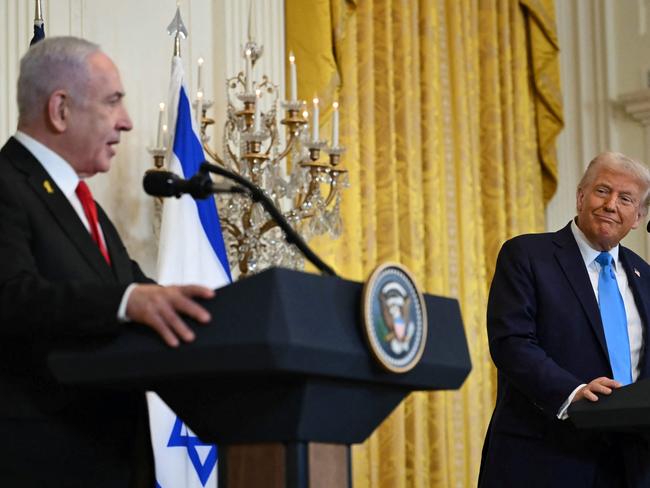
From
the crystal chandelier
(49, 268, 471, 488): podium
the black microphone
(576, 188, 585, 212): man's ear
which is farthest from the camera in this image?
the crystal chandelier

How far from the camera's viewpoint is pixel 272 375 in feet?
7.10

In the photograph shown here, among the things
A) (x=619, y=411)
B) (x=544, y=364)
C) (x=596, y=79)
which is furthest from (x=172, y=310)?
(x=596, y=79)

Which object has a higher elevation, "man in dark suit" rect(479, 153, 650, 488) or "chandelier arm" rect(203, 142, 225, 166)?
"chandelier arm" rect(203, 142, 225, 166)

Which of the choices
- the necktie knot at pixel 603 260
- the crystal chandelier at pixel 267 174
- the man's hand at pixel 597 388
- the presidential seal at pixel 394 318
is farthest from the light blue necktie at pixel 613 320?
the presidential seal at pixel 394 318

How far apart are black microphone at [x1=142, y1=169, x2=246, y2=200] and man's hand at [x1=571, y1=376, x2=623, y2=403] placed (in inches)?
71.2

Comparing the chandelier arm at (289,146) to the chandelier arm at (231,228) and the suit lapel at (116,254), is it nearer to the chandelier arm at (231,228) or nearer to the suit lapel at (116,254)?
the chandelier arm at (231,228)

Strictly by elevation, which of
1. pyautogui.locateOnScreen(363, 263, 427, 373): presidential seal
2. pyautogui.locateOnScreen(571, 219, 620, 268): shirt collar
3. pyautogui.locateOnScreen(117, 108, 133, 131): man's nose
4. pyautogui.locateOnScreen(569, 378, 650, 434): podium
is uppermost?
pyautogui.locateOnScreen(117, 108, 133, 131): man's nose

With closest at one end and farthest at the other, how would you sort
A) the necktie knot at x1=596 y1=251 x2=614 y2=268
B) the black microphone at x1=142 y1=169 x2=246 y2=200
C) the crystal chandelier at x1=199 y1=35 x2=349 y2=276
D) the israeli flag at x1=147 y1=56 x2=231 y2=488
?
the black microphone at x1=142 y1=169 x2=246 y2=200 < the necktie knot at x1=596 y1=251 x2=614 y2=268 < the israeli flag at x1=147 y1=56 x2=231 y2=488 < the crystal chandelier at x1=199 y1=35 x2=349 y2=276

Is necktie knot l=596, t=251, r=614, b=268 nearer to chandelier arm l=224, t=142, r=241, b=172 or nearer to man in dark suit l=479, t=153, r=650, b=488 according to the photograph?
man in dark suit l=479, t=153, r=650, b=488

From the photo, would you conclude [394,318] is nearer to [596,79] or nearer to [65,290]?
[65,290]

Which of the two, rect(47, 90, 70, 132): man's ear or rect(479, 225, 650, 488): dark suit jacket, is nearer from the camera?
rect(47, 90, 70, 132): man's ear

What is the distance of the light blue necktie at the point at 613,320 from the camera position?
421 centimetres

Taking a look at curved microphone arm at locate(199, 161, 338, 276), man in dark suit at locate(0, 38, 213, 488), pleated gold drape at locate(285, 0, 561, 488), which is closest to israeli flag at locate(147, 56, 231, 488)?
pleated gold drape at locate(285, 0, 561, 488)

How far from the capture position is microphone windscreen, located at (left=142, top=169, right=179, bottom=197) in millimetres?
2447
